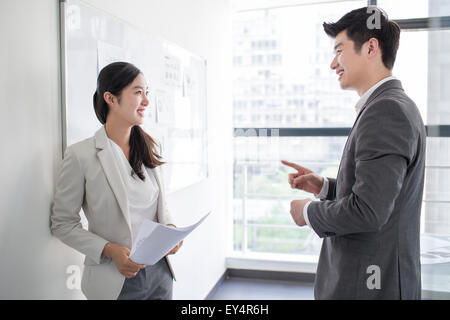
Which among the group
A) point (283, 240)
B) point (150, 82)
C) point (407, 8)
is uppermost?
point (407, 8)

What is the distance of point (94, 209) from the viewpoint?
1058 millimetres

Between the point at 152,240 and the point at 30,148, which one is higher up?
the point at 30,148

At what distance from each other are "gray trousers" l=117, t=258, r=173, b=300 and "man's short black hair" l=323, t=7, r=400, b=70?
37.3 inches

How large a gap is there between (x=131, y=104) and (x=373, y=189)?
75 centimetres

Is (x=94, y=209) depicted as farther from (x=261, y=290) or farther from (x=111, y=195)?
(x=261, y=290)

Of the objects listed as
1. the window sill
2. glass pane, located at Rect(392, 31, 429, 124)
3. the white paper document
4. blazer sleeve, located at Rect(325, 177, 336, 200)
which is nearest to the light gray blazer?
the white paper document

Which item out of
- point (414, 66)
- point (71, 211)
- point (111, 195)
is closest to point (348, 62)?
point (111, 195)

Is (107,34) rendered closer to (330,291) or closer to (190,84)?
(190,84)

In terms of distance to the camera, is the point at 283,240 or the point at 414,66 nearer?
the point at 414,66

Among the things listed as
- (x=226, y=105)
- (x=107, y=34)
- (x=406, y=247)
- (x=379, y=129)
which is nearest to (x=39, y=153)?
(x=107, y=34)

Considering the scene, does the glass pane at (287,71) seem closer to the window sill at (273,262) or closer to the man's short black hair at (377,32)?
the window sill at (273,262)

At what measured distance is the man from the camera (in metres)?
0.90

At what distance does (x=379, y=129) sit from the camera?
91 centimetres
